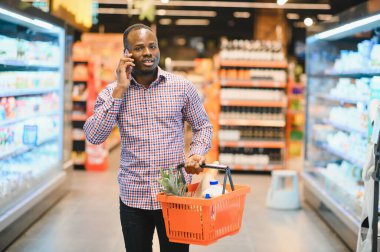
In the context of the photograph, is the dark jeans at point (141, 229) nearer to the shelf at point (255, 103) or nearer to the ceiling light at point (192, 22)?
the shelf at point (255, 103)

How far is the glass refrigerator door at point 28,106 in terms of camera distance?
574cm

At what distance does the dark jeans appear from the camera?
10.3ft

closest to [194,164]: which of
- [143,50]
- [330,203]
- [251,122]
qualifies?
[143,50]

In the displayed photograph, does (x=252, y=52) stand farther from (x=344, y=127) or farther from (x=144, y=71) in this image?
(x=144, y=71)

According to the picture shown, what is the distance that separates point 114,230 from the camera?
641 centimetres

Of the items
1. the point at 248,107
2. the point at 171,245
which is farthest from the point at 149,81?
the point at 248,107

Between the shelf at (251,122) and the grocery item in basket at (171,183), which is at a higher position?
the grocery item in basket at (171,183)

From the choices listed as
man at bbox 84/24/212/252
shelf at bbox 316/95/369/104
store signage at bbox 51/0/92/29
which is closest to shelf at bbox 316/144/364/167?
shelf at bbox 316/95/369/104

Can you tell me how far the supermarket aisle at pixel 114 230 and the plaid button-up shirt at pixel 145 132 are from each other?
2.67 meters

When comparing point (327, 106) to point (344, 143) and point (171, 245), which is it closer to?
point (344, 143)

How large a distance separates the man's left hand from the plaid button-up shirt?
0.08 metres

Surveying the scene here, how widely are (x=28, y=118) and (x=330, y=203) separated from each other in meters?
3.42

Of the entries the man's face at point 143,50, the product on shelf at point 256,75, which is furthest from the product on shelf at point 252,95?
the man's face at point 143,50

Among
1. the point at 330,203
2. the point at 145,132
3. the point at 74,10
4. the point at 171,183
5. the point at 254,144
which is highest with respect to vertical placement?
the point at 74,10
